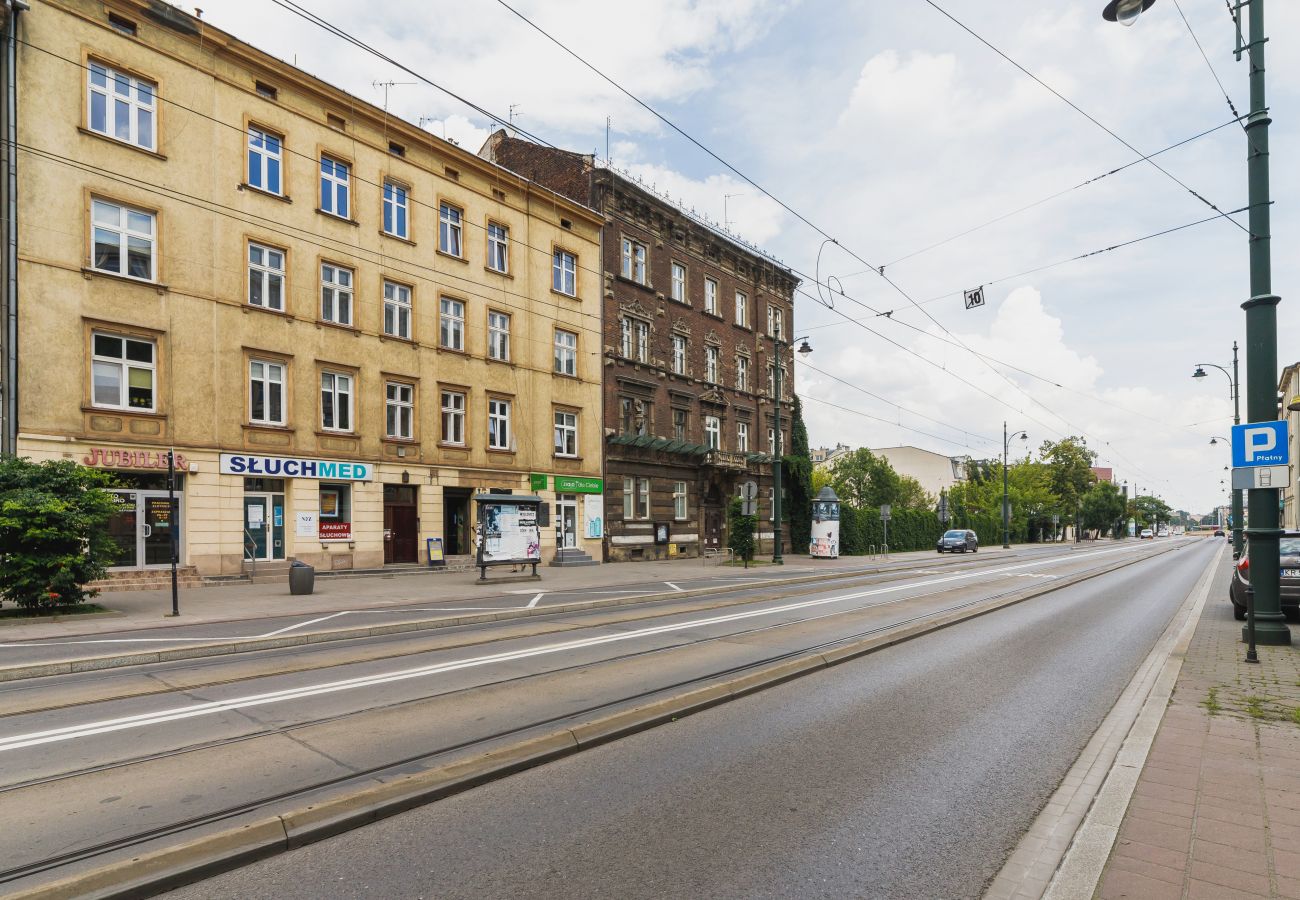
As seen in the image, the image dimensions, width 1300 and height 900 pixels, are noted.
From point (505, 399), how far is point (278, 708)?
22.2 metres

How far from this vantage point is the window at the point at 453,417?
26531 mm

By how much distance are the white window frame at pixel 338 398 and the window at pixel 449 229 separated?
613 centimetres

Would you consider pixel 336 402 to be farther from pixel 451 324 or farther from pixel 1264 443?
pixel 1264 443

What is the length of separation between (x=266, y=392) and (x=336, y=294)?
389cm

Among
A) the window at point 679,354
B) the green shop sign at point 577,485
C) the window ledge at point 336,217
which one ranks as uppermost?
the window ledge at point 336,217

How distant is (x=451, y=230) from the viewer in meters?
27.4

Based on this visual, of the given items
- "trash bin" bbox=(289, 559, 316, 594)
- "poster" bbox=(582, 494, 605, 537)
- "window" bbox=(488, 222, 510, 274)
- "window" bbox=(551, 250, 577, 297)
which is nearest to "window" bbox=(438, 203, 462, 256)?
"window" bbox=(488, 222, 510, 274)

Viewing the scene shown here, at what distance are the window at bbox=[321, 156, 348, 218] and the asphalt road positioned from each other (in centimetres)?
2174

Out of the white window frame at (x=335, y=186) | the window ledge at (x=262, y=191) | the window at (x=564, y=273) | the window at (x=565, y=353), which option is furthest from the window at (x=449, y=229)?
the window ledge at (x=262, y=191)

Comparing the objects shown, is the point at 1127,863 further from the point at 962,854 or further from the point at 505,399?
the point at 505,399

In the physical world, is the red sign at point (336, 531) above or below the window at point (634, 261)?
below

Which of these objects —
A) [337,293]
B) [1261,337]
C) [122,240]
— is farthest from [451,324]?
[1261,337]

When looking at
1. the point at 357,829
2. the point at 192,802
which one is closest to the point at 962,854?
the point at 357,829

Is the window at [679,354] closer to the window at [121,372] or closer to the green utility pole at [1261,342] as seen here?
the window at [121,372]
